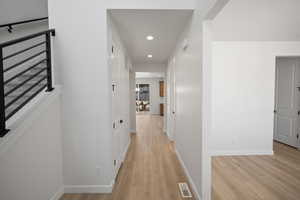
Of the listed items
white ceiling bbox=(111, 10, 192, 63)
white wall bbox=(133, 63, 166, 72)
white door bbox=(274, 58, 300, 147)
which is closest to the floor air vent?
white ceiling bbox=(111, 10, 192, 63)

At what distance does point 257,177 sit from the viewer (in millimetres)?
2295

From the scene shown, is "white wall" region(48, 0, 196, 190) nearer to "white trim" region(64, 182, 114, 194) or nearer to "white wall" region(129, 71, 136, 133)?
"white trim" region(64, 182, 114, 194)

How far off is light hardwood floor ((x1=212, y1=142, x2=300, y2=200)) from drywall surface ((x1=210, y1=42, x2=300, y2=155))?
13.3 inches

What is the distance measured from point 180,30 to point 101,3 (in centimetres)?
142

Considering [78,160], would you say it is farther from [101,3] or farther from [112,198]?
[101,3]

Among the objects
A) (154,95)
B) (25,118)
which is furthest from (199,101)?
(154,95)

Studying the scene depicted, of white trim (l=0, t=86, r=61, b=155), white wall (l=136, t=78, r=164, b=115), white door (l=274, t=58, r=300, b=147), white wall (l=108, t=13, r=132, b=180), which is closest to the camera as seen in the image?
white trim (l=0, t=86, r=61, b=155)

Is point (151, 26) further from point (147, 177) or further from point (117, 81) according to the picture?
point (147, 177)

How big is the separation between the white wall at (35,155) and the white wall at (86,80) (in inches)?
5.2

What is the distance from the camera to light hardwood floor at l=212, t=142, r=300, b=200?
6.23 feet


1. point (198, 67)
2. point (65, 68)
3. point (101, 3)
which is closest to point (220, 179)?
point (198, 67)

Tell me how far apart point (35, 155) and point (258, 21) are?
3751 millimetres

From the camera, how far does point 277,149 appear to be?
3473mm

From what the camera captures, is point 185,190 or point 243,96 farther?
point 243,96
